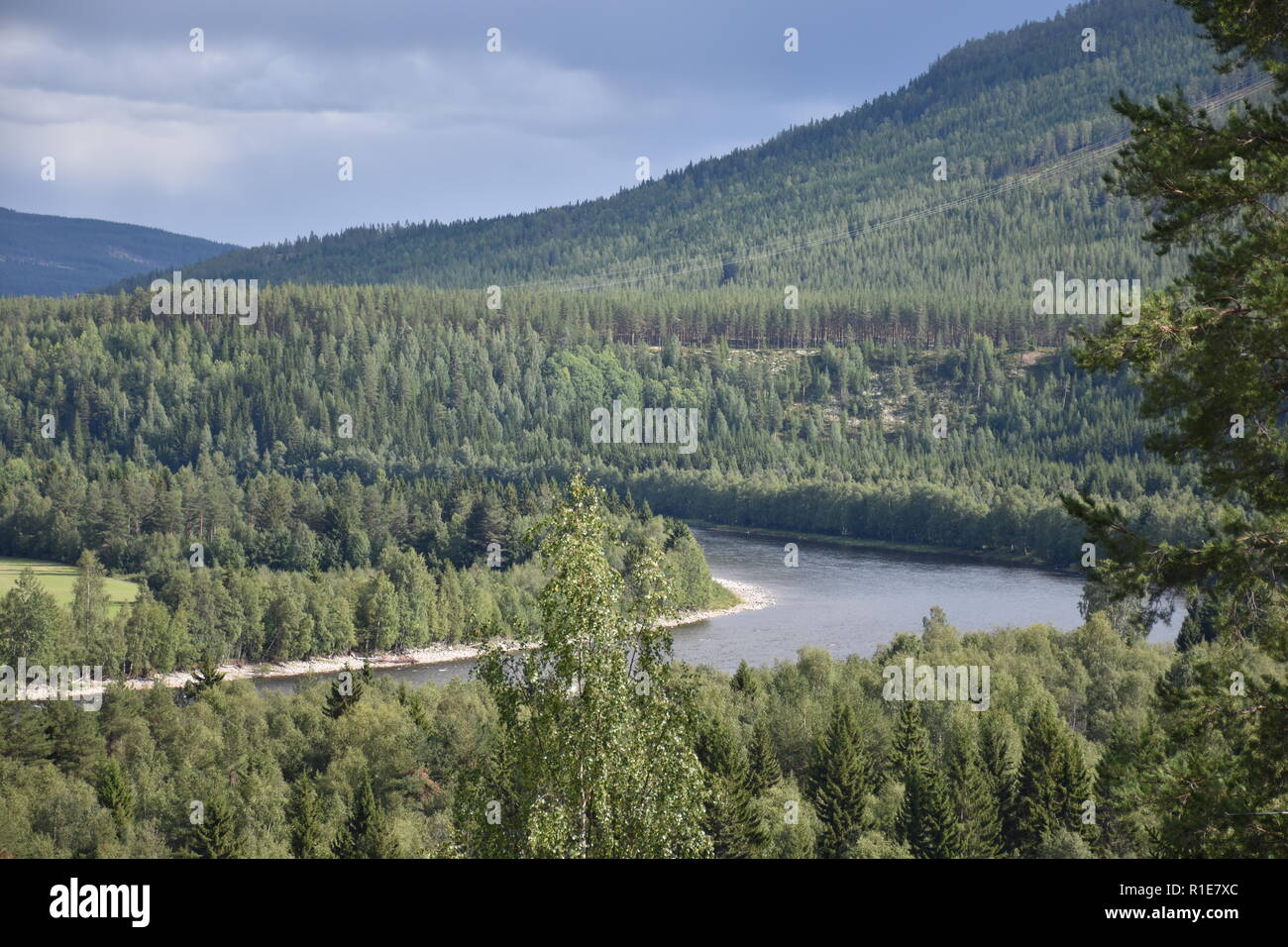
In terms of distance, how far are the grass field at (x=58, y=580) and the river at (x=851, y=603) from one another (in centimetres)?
1893

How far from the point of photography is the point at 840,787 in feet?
140

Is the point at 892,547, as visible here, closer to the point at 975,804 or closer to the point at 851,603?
the point at 851,603

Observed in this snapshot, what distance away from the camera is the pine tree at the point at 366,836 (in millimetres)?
38156

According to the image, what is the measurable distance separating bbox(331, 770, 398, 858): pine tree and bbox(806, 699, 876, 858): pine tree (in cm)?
1253

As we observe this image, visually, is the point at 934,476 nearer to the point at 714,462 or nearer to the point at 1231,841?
the point at 714,462

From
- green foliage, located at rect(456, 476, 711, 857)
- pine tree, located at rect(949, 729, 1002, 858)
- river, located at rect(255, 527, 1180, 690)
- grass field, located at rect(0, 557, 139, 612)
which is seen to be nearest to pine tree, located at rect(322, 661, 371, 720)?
river, located at rect(255, 527, 1180, 690)

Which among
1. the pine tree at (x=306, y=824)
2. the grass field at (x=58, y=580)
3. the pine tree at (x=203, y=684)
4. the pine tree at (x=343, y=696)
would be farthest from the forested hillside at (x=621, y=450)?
the pine tree at (x=306, y=824)

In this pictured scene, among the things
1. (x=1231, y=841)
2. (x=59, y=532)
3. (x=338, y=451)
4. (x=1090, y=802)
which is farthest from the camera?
(x=338, y=451)

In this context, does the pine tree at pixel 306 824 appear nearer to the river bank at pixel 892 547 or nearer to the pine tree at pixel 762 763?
the pine tree at pixel 762 763

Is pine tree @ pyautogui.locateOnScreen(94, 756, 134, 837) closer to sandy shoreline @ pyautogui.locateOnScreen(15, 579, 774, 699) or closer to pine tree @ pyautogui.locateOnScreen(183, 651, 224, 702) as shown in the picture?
pine tree @ pyautogui.locateOnScreen(183, 651, 224, 702)

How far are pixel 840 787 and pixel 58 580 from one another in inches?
3111
